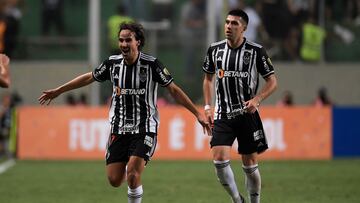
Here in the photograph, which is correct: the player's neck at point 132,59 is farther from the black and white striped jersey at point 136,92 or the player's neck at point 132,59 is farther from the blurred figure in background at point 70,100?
the blurred figure in background at point 70,100

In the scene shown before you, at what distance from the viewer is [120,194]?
1588 centimetres

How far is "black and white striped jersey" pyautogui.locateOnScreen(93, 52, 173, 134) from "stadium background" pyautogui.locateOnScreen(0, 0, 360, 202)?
11044 millimetres

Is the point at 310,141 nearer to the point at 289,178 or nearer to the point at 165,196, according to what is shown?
the point at 289,178

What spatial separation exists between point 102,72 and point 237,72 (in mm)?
1779

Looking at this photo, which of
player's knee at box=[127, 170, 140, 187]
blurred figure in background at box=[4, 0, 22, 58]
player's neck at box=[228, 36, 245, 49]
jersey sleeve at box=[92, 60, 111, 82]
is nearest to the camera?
player's knee at box=[127, 170, 140, 187]

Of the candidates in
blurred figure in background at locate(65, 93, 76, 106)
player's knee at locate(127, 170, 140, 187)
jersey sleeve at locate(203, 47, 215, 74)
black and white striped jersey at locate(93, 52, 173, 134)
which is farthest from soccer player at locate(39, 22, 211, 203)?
blurred figure in background at locate(65, 93, 76, 106)

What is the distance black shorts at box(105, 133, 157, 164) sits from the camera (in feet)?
39.1

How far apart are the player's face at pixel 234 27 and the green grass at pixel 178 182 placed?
283cm

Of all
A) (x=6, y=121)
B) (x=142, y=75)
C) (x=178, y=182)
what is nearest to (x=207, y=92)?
(x=142, y=75)

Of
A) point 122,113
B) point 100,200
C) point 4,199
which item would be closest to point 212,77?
point 122,113

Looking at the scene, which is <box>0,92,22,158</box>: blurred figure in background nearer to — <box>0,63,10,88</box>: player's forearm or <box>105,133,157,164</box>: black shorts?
<box>105,133,157,164</box>: black shorts

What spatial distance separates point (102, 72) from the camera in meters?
12.1

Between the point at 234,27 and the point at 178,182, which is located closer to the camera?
the point at 234,27

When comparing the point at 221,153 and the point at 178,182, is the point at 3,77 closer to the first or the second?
the point at 221,153
